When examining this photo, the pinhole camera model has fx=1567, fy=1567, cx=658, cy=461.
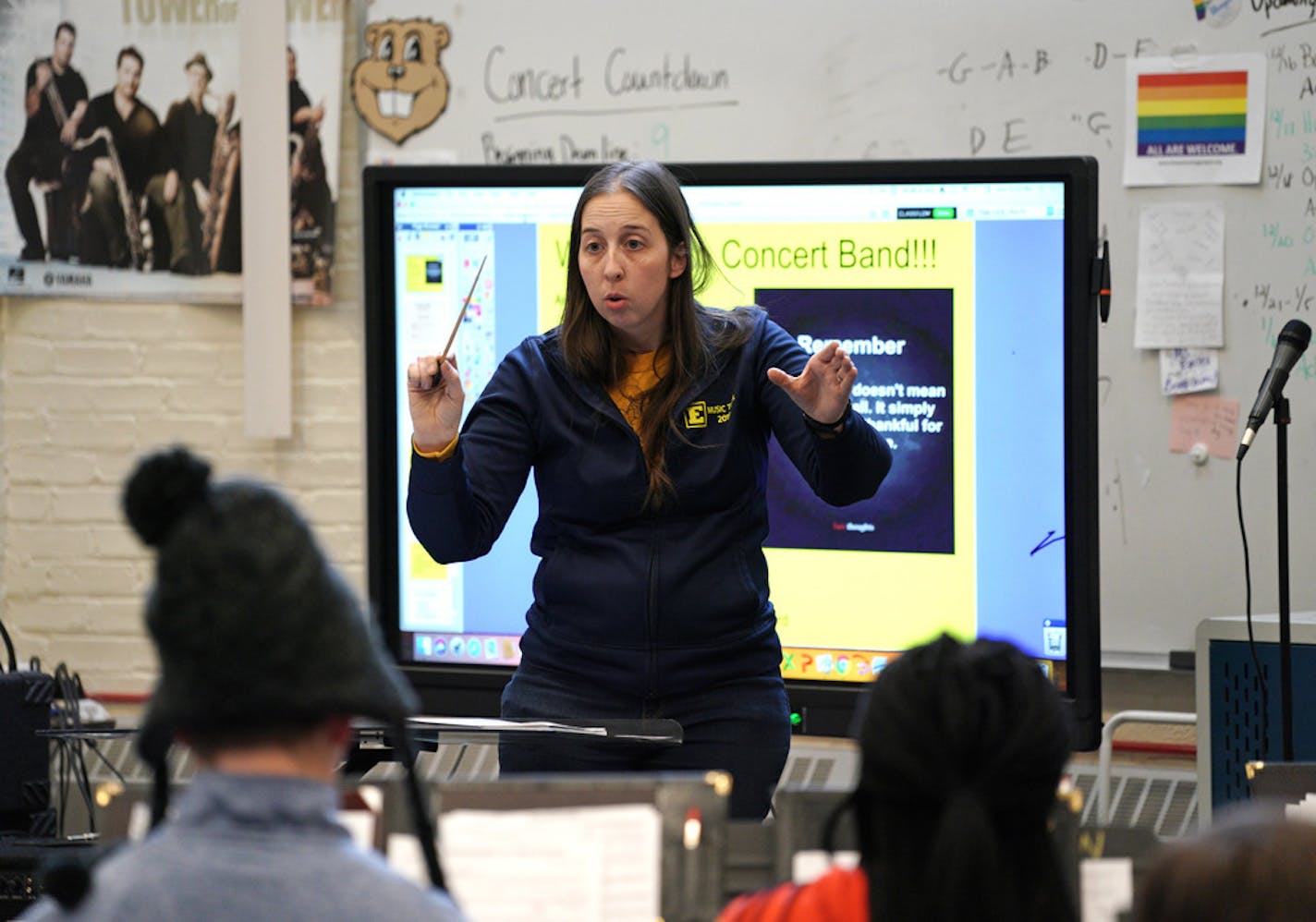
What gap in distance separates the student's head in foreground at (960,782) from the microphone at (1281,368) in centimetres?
160

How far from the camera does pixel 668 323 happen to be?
2156 mm

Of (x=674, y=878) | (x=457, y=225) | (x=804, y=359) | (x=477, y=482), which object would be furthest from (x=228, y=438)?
(x=674, y=878)

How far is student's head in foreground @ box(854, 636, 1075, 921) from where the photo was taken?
1026 millimetres

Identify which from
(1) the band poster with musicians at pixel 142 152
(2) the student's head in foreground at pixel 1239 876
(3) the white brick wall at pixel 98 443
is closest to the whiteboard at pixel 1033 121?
(1) the band poster with musicians at pixel 142 152

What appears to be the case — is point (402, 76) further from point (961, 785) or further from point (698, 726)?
point (961, 785)

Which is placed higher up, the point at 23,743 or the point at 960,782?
the point at 960,782

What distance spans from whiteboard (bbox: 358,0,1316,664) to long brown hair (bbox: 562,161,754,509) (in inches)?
55.8

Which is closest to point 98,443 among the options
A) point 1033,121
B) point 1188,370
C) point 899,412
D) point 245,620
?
point 899,412

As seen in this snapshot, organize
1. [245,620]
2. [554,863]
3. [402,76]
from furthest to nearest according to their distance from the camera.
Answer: [402,76]
[554,863]
[245,620]

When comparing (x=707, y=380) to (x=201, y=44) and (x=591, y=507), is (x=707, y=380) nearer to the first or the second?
(x=591, y=507)

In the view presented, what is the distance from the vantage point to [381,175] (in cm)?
292

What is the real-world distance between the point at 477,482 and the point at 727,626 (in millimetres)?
386

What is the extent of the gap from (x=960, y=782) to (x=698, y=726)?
104 cm

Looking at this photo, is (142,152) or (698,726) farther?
(142,152)
